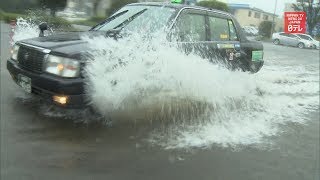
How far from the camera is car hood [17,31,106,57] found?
5.00 meters

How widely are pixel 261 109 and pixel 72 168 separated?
15.1 ft

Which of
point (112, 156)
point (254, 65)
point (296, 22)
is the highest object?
point (296, 22)

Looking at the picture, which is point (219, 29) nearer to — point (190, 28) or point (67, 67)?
point (190, 28)

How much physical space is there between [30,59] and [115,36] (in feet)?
3.67

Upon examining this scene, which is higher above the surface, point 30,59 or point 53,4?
point 53,4

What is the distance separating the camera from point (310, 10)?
12656 mm

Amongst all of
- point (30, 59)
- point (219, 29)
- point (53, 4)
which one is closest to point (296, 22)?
point (219, 29)

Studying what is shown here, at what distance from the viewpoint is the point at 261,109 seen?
7.86m

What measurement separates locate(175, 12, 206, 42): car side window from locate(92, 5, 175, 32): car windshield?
0.20 meters

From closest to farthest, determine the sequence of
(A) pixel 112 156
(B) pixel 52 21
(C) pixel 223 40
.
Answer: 1. (A) pixel 112 156
2. (C) pixel 223 40
3. (B) pixel 52 21

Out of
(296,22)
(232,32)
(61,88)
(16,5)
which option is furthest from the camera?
(16,5)

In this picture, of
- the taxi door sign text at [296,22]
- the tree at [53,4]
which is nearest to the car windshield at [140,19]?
the tree at [53,4]

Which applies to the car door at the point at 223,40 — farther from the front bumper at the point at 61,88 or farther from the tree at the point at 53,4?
the tree at the point at 53,4

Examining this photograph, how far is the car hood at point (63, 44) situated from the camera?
5.00m
